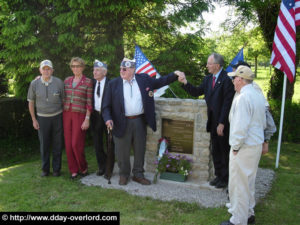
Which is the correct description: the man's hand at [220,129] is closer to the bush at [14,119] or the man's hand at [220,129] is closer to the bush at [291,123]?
the bush at [291,123]

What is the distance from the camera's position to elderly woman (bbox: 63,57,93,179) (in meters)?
5.29

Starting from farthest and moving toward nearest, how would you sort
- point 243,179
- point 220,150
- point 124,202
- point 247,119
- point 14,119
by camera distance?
point 14,119
point 220,150
point 124,202
point 243,179
point 247,119

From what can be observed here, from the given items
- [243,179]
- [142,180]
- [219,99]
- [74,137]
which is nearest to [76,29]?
[74,137]

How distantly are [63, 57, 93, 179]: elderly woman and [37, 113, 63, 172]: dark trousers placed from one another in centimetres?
15

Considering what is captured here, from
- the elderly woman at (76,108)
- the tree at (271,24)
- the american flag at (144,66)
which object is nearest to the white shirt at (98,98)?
the elderly woman at (76,108)

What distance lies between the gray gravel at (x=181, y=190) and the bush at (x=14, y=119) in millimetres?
5111

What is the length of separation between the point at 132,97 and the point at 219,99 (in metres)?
1.43

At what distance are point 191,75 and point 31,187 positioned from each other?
16.3 ft

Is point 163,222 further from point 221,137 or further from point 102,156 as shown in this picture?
point 102,156

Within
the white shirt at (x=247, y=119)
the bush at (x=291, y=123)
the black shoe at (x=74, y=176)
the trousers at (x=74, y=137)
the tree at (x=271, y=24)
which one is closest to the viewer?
the white shirt at (x=247, y=119)

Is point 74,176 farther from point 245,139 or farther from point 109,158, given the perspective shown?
point 245,139

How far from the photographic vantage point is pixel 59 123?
551 cm

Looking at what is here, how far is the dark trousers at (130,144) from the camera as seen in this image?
5.16 metres

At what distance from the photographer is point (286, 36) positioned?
595 cm
